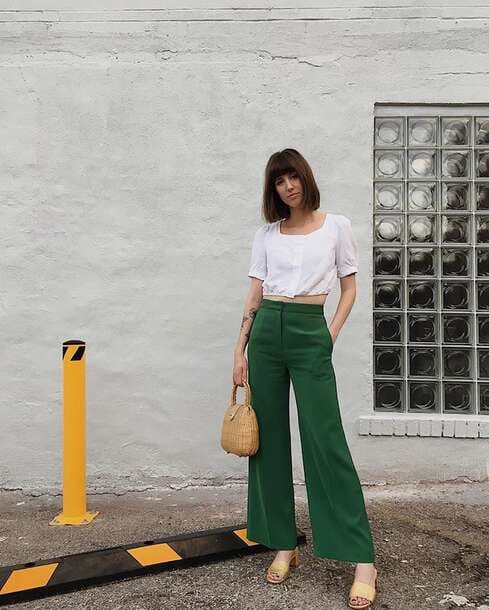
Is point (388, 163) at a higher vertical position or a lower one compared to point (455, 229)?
higher

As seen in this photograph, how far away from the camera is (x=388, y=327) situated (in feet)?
13.1

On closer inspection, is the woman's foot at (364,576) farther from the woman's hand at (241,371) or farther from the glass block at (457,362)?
the glass block at (457,362)

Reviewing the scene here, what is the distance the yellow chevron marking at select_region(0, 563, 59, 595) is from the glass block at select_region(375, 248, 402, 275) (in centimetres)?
265

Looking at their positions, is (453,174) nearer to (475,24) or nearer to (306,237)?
(475,24)

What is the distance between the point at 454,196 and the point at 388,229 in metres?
0.50

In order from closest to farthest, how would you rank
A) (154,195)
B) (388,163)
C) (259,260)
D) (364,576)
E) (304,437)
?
(364,576) < (304,437) < (259,260) < (154,195) < (388,163)

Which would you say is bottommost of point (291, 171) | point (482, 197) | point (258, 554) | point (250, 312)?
point (258, 554)

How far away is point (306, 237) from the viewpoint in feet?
8.41

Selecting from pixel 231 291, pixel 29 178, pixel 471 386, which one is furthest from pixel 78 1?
pixel 471 386

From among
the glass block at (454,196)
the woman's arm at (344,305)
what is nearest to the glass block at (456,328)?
the glass block at (454,196)

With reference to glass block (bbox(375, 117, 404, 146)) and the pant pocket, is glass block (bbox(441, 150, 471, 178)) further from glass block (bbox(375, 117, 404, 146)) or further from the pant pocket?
the pant pocket

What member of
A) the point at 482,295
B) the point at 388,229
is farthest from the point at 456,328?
the point at 388,229

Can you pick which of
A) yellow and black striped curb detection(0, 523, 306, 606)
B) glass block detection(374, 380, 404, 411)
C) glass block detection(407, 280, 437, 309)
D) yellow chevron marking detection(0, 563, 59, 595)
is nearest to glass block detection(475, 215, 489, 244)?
glass block detection(407, 280, 437, 309)

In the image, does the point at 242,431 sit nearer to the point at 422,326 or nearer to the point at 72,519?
the point at 72,519
